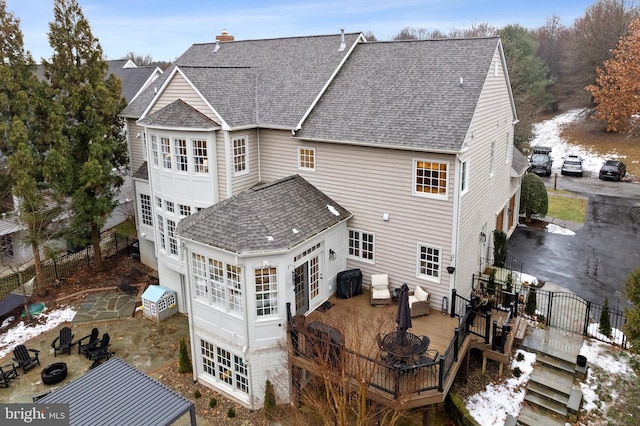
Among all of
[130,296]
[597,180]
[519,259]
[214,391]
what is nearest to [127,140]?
[130,296]

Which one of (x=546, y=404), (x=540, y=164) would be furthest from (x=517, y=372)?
(x=540, y=164)

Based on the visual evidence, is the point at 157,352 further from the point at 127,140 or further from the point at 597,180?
the point at 597,180

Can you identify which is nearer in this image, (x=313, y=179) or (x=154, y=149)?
(x=313, y=179)

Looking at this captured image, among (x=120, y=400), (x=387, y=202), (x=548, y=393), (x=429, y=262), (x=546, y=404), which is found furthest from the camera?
(x=387, y=202)

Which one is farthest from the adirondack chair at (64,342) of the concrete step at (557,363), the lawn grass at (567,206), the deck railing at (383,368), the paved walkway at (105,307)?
the lawn grass at (567,206)

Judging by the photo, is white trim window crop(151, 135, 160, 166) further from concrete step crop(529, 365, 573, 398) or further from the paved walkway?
concrete step crop(529, 365, 573, 398)

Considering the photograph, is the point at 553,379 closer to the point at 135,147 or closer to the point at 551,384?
the point at 551,384

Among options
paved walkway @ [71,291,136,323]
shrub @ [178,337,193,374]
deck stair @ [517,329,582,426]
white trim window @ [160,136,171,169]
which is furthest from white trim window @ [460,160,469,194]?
paved walkway @ [71,291,136,323]
